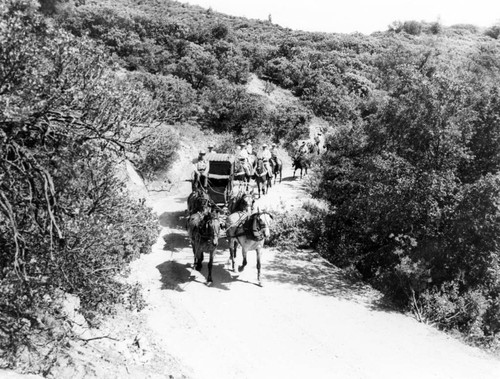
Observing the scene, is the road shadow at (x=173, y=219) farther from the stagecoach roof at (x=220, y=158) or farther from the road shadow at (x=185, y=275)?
the road shadow at (x=185, y=275)

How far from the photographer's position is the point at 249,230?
475 inches

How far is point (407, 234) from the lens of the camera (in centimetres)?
1380

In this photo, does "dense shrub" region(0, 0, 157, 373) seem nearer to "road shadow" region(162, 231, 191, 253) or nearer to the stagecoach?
"road shadow" region(162, 231, 191, 253)

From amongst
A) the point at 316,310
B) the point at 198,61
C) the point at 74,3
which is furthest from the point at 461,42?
the point at 316,310

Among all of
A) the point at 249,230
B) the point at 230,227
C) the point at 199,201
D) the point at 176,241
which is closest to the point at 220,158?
the point at 199,201

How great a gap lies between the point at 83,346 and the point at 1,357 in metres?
2.09

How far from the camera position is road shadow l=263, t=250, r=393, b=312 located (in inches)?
498

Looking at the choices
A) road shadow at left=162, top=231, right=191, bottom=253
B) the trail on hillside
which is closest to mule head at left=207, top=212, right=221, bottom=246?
the trail on hillside

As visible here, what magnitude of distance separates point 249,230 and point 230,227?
96 cm

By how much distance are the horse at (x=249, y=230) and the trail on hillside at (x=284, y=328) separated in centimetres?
103

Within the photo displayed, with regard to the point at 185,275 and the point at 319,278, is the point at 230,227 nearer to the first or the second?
the point at 185,275

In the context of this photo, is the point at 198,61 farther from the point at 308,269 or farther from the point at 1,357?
the point at 1,357

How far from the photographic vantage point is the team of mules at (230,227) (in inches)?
464

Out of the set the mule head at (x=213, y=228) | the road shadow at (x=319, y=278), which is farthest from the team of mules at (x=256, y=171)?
the road shadow at (x=319, y=278)
